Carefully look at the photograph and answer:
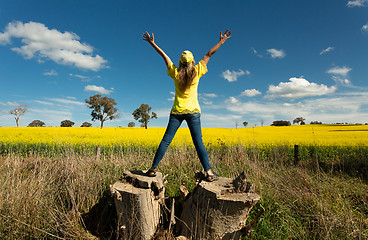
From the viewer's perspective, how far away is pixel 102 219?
3.43 meters

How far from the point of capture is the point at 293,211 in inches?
133

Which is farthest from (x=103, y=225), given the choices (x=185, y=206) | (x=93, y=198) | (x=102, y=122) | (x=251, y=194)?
(x=102, y=122)

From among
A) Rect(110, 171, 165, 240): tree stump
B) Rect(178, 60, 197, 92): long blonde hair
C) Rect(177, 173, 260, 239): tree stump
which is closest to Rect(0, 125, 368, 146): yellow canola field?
Rect(110, 171, 165, 240): tree stump

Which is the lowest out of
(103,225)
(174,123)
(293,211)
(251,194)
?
(103,225)

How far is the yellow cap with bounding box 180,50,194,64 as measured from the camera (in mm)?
2996

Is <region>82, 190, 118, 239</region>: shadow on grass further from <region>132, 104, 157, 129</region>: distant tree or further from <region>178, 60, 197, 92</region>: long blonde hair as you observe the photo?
<region>132, 104, 157, 129</region>: distant tree

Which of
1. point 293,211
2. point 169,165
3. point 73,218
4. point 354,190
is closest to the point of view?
point 73,218

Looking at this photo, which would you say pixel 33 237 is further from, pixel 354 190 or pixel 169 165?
pixel 354 190

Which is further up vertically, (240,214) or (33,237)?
(240,214)

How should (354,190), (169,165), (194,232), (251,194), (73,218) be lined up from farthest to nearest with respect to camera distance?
(169,165) < (354,190) < (73,218) < (194,232) < (251,194)

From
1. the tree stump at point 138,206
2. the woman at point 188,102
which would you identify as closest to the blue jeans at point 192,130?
the woman at point 188,102

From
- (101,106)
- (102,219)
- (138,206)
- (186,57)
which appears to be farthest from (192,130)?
(101,106)

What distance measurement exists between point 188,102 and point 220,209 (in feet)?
5.05

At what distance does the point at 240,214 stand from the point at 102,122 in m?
50.2
